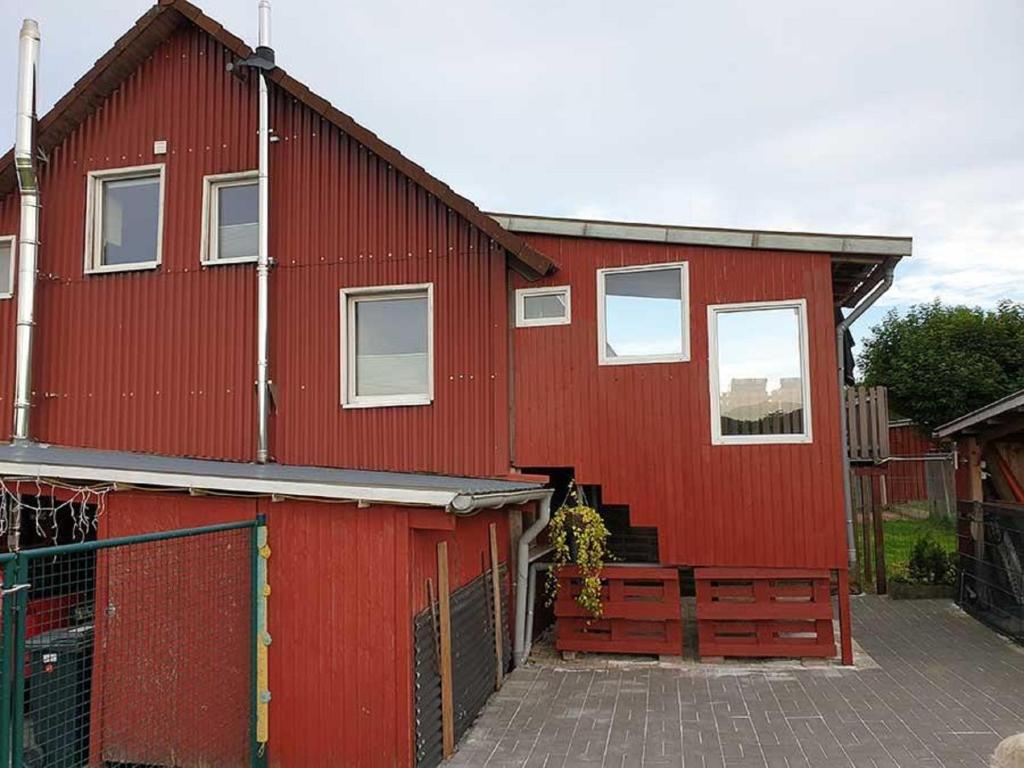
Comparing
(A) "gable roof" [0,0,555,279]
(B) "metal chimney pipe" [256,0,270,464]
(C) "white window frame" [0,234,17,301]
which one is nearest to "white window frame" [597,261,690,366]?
(A) "gable roof" [0,0,555,279]

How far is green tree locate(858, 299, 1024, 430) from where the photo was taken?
2031 cm

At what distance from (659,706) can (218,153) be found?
24.7ft

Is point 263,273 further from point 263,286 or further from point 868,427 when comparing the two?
point 868,427

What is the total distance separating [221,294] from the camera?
861cm

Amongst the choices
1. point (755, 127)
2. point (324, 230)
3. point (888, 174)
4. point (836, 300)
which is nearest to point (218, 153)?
point (324, 230)

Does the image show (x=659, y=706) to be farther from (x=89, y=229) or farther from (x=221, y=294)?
(x=89, y=229)

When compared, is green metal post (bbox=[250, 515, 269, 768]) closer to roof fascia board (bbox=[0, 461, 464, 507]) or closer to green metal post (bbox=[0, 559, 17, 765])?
roof fascia board (bbox=[0, 461, 464, 507])

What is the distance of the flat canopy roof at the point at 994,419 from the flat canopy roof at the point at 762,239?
200 centimetres

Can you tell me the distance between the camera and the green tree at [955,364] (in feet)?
66.6

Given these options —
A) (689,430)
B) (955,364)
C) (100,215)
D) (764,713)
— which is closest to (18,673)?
(764,713)

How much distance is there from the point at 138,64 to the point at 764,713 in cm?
976

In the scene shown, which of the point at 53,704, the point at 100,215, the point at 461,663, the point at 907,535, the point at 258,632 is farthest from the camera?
the point at 907,535

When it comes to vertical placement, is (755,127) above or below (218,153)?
above

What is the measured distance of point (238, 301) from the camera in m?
8.55
